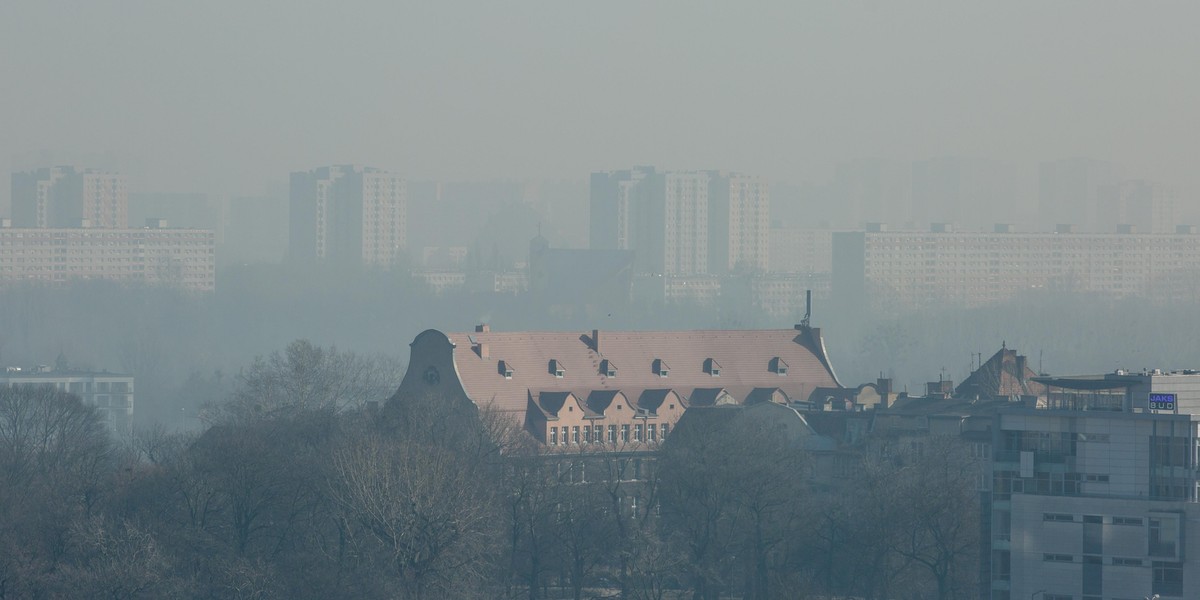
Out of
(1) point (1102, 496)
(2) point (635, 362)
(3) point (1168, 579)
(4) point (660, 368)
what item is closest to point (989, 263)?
(4) point (660, 368)

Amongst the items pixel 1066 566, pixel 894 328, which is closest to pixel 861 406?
pixel 1066 566

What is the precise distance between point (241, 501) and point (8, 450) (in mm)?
11497

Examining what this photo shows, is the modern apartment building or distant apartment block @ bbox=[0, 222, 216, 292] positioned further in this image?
distant apartment block @ bbox=[0, 222, 216, 292]

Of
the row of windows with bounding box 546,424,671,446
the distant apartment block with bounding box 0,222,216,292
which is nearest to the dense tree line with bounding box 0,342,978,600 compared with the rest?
the row of windows with bounding box 546,424,671,446

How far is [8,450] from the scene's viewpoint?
5650 cm

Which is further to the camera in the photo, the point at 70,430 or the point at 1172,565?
the point at 70,430

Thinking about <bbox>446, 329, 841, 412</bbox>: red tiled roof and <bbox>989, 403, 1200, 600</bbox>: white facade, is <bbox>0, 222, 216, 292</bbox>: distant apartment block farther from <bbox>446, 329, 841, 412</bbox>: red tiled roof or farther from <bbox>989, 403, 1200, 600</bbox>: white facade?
<bbox>989, 403, 1200, 600</bbox>: white facade

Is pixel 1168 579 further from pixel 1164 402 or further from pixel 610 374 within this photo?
pixel 610 374

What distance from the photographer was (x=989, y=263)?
618ft

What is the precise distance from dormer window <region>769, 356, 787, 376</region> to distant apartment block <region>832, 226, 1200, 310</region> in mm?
111295

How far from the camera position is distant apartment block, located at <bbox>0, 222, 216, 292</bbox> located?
18088cm

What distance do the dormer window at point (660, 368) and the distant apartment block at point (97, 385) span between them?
4083cm

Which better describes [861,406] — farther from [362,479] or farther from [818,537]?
[362,479]

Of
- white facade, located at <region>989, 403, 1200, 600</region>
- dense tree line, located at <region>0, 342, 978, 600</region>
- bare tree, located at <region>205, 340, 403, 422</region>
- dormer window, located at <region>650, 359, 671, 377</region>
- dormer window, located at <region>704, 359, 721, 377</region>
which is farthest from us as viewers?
dormer window, located at <region>704, 359, 721, 377</region>
